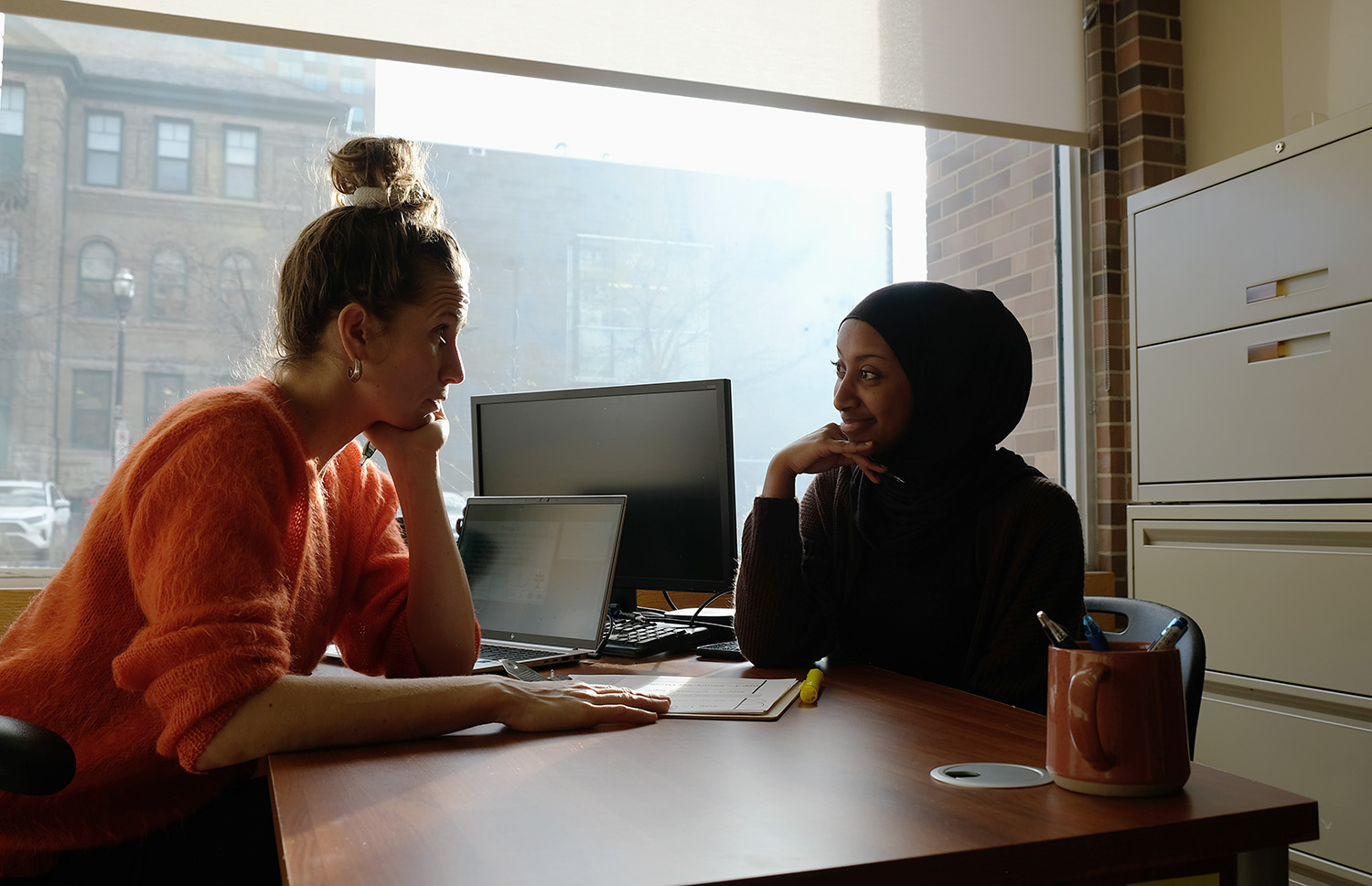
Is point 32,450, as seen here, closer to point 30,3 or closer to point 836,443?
point 30,3

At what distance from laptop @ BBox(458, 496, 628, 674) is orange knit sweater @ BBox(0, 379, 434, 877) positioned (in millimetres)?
381

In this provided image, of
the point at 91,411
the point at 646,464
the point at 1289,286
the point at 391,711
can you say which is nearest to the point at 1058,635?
the point at 391,711

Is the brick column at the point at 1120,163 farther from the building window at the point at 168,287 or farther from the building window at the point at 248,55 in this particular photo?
the building window at the point at 168,287

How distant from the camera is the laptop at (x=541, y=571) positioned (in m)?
1.58

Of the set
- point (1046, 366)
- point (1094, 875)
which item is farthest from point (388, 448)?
point (1046, 366)

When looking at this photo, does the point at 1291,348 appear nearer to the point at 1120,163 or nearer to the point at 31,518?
the point at 1120,163

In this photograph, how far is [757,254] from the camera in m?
3.20

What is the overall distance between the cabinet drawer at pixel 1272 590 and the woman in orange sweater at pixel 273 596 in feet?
4.85

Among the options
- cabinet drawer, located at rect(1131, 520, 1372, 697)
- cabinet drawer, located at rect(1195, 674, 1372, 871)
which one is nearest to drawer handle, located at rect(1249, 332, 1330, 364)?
cabinet drawer, located at rect(1131, 520, 1372, 697)

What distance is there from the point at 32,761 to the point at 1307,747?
2.13 metres

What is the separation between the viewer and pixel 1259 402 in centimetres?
218

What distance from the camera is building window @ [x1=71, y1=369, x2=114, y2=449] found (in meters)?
2.49

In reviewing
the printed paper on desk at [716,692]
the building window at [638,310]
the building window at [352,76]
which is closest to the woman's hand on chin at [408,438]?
the printed paper on desk at [716,692]

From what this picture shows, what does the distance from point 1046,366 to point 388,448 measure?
2.36 m
